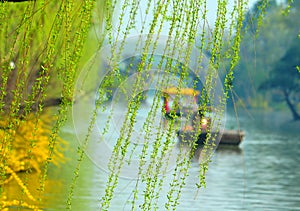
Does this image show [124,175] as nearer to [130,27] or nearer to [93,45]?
[93,45]

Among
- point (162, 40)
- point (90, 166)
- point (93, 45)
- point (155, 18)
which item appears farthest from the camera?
point (93, 45)

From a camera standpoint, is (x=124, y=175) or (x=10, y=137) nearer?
(x=10, y=137)

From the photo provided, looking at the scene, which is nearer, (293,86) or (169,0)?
(169,0)

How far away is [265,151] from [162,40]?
43.8 ft

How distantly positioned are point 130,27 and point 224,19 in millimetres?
414

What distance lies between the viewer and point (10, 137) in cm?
421

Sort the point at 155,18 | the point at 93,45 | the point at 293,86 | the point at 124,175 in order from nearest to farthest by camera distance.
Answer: the point at 155,18, the point at 124,175, the point at 93,45, the point at 293,86

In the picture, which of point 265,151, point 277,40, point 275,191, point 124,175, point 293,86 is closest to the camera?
point 275,191

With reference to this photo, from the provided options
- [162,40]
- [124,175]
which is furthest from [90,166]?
[162,40]

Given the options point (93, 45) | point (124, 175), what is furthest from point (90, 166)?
point (93, 45)

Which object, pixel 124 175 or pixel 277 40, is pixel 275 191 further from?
pixel 277 40

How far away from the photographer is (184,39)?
407cm

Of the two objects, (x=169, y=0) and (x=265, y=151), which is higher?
(x=169, y=0)

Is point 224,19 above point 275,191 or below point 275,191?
above
